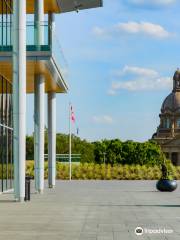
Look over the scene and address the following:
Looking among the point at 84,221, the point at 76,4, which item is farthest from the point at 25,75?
the point at 76,4

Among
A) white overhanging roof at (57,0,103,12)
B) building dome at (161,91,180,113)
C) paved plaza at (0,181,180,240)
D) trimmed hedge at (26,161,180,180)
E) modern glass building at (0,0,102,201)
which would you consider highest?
building dome at (161,91,180,113)

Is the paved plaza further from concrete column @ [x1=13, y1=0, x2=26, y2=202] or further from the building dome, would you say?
the building dome

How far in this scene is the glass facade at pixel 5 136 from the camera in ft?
111

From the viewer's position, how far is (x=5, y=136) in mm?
34656

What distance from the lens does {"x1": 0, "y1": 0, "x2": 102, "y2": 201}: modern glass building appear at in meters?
26.2

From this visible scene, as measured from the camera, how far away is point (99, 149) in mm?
138125

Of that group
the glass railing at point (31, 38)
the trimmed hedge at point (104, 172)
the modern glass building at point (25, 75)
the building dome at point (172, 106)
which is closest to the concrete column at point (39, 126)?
the modern glass building at point (25, 75)

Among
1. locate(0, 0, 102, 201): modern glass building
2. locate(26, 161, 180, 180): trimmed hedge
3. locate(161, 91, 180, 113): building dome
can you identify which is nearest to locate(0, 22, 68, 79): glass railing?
locate(0, 0, 102, 201): modern glass building

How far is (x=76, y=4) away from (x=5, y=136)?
10088 millimetres

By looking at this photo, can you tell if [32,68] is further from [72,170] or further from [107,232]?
[72,170]

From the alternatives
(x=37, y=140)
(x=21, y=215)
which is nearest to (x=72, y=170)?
(x=37, y=140)

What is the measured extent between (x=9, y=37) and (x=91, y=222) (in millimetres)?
13237

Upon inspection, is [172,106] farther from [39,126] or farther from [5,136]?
[39,126]

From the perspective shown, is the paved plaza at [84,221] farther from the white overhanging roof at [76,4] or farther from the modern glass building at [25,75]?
the white overhanging roof at [76,4]
